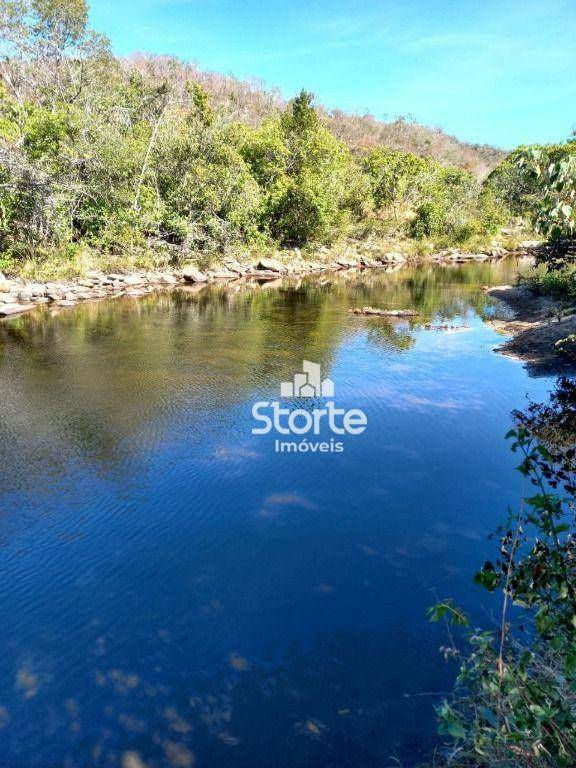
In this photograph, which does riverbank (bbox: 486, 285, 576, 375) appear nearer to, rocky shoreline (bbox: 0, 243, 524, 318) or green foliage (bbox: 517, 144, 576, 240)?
green foliage (bbox: 517, 144, 576, 240)

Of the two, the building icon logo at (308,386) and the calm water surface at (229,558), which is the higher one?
the building icon logo at (308,386)

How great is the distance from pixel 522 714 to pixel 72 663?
4.21 m

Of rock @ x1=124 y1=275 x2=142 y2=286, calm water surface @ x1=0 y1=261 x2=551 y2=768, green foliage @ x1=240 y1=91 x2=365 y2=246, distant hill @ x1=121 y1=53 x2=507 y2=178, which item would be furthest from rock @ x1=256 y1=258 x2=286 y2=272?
distant hill @ x1=121 y1=53 x2=507 y2=178

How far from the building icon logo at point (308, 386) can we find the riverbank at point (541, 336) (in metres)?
5.14

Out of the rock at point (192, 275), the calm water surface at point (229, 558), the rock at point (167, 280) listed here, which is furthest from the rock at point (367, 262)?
the calm water surface at point (229, 558)

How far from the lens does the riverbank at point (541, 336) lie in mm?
13570

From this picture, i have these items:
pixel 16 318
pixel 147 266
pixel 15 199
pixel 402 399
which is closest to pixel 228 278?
pixel 147 266

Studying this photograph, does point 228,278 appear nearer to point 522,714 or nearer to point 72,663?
point 72,663

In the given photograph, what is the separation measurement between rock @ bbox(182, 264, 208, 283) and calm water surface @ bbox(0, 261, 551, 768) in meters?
16.2

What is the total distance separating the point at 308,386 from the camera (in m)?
13.1

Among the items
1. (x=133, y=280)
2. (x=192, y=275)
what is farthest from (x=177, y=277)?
(x=133, y=280)

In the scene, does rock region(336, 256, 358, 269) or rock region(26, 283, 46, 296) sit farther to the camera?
rock region(336, 256, 358, 269)

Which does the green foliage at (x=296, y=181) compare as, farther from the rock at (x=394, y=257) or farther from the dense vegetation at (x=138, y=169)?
the rock at (x=394, y=257)

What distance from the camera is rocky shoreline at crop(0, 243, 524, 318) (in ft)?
72.8
